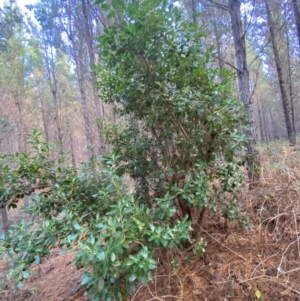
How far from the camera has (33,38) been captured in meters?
8.69

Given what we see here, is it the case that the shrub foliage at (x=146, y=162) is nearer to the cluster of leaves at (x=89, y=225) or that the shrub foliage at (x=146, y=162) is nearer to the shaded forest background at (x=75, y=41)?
the cluster of leaves at (x=89, y=225)

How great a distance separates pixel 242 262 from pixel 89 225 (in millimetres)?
1339

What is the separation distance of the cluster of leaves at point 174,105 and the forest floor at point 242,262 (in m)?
0.30

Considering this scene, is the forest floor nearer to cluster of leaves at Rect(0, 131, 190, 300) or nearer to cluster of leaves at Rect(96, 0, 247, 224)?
cluster of leaves at Rect(96, 0, 247, 224)

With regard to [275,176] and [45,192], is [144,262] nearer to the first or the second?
[45,192]

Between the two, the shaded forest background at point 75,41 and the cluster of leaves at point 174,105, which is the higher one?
the shaded forest background at point 75,41

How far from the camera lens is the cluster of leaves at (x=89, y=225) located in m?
1.22

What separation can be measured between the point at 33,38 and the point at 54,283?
886 centimetres

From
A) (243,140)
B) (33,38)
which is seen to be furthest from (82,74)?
(243,140)

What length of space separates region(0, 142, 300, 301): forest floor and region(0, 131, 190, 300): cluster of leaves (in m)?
0.58

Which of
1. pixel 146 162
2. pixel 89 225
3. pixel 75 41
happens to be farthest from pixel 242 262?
pixel 75 41

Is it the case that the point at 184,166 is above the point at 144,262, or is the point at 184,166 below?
above

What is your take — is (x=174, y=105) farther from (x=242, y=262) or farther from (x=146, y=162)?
(x=242, y=262)

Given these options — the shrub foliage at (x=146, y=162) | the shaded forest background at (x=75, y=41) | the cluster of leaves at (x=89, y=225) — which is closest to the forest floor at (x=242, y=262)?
the shrub foliage at (x=146, y=162)
